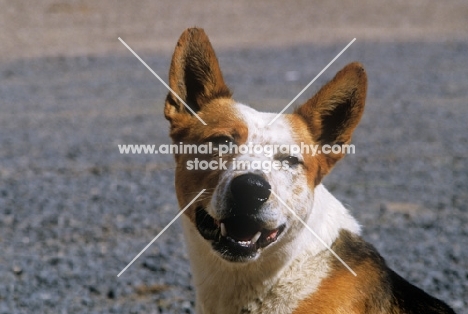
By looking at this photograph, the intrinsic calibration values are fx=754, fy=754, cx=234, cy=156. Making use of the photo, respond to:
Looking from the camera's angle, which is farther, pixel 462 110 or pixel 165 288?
pixel 462 110

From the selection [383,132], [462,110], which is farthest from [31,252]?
[462,110]

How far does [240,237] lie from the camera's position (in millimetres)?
4227

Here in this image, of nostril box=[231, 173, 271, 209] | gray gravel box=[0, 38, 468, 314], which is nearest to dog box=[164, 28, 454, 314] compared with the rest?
nostril box=[231, 173, 271, 209]

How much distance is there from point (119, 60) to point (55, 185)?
8.64 metres

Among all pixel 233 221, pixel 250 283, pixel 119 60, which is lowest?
pixel 119 60

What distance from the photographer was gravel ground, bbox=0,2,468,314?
6617mm

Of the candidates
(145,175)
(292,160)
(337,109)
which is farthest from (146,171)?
(292,160)

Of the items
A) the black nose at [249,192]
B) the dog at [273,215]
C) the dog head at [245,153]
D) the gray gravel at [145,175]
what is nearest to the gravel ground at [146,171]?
the gray gravel at [145,175]

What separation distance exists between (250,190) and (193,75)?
111 cm

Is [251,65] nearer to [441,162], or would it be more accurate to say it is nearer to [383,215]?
[441,162]

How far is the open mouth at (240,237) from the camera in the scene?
13.6ft

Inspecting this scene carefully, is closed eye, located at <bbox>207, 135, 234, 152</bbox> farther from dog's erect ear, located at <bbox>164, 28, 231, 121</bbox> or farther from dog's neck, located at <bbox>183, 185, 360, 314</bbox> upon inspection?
dog's neck, located at <bbox>183, 185, 360, 314</bbox>

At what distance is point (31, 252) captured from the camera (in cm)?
721

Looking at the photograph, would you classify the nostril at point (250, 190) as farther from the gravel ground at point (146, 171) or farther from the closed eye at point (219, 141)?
the gravel ground at point (146, 171)
